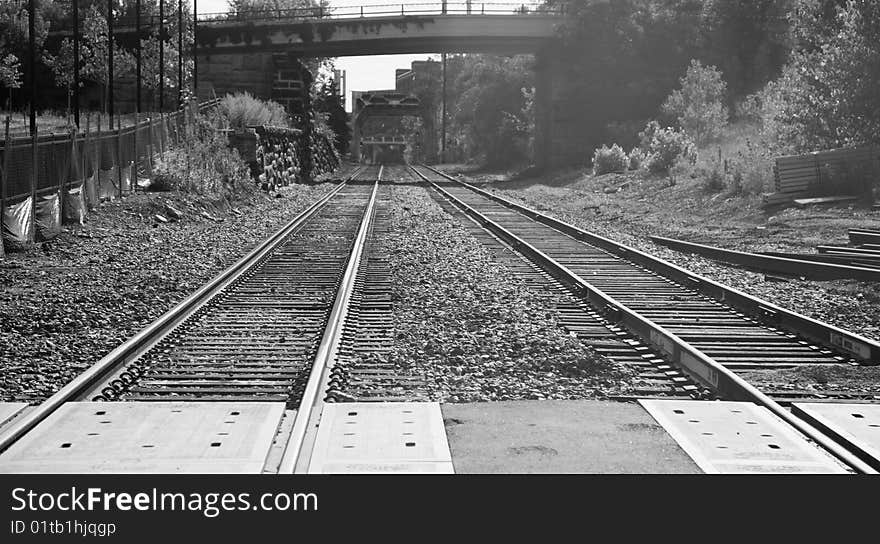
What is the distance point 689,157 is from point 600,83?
1765 centimetres

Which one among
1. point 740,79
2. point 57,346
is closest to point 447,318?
point 57,346

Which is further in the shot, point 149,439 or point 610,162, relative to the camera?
point 610,162

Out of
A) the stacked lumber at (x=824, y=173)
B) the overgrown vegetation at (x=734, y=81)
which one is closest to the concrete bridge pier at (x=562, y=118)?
the overgrown vegetation at (x=734, y=81)

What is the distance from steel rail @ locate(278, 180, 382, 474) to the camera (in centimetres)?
560

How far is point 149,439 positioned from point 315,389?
4.54 feet

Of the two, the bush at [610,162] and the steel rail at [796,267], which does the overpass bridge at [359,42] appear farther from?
the steel rail at [796,267]

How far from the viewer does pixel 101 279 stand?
14047 millimetres

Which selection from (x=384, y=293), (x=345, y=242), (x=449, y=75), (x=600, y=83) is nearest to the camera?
(x=384, y=293)

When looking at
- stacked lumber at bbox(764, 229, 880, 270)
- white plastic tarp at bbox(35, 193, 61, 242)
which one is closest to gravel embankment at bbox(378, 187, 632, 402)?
stacked lumber at bbox(764, 229, 880, 270)

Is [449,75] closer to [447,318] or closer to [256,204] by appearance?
[256,204]

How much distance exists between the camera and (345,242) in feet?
63.9

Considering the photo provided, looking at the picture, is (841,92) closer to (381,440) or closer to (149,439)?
(381,440)

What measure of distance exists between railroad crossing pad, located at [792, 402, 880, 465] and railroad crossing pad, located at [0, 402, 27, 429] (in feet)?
16.4

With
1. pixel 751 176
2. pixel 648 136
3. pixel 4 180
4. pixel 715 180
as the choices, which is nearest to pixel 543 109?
pixel 648 136
